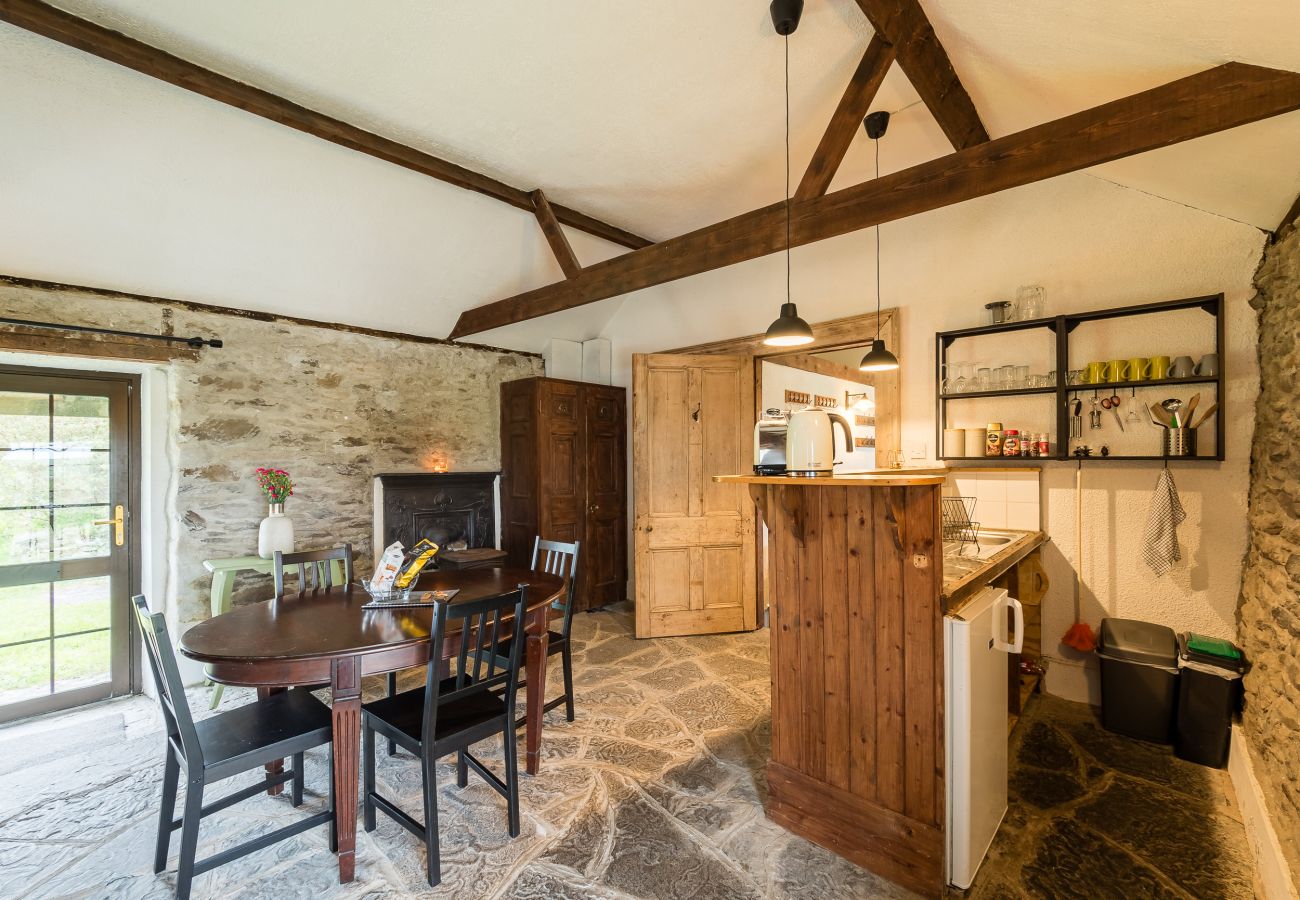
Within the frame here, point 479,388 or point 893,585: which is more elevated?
point 479,388

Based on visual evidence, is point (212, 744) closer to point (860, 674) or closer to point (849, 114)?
point (860, 674)

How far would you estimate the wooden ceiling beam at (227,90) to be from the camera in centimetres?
220

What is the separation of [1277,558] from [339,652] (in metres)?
3.58

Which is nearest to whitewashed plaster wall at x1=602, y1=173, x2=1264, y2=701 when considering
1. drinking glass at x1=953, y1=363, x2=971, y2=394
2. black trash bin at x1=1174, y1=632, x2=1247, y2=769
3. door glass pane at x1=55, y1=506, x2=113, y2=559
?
drinking glass at x1=953, y1=363, x2=971, y2=394

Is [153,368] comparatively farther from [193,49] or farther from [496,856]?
[496,856]

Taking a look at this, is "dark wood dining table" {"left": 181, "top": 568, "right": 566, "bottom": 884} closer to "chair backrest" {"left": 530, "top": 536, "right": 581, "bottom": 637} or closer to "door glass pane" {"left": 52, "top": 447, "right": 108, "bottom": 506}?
"chair backrest" {"left": 530, "top": 536, "right": 581, "bottom": 637}

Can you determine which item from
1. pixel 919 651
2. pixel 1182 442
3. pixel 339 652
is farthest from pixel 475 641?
pixel 1182 442

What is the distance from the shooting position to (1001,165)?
225 cm

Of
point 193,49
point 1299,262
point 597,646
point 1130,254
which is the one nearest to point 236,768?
point 597,646

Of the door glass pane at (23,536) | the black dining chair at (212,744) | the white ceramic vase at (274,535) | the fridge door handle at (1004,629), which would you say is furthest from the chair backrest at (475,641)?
the door glass pane at (23,536)

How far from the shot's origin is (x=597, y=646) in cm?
421

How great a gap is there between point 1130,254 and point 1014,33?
1.70 m

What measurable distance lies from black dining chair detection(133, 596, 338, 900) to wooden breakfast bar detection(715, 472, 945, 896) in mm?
1722

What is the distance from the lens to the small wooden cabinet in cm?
488
